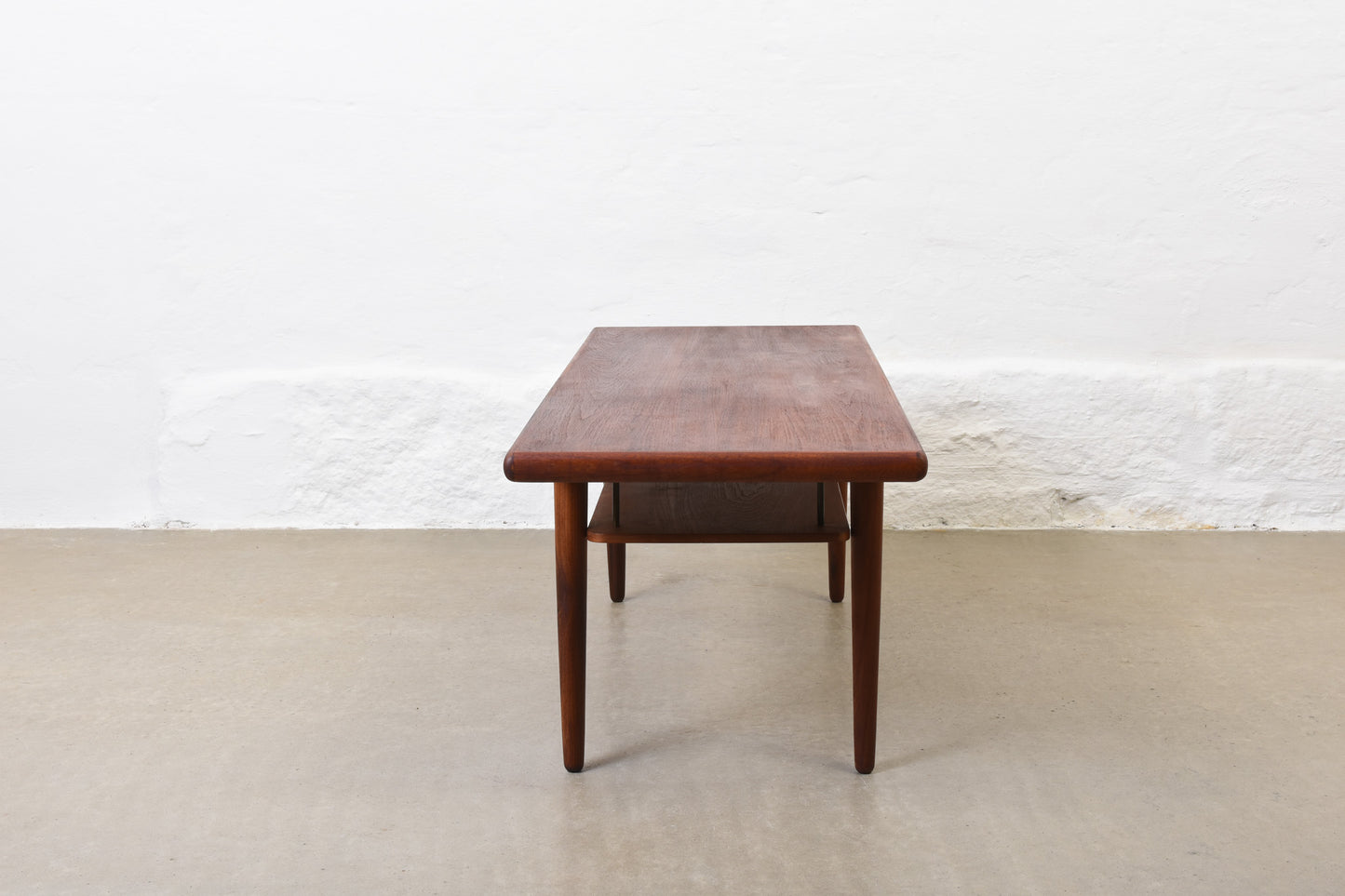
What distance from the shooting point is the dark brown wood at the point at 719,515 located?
198cm

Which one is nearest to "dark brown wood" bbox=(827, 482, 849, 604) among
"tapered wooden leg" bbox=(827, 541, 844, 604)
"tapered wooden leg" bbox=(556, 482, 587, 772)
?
"tapered wooden leg" bbox=(827, 541, 844, 604)

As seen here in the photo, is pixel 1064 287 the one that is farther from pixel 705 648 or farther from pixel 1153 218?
pixel 705 648

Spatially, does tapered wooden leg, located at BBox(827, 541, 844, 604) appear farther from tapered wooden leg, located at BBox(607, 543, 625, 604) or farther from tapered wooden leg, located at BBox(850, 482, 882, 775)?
tapered wooden leg, located at BBox(850, 482, 882, 775)

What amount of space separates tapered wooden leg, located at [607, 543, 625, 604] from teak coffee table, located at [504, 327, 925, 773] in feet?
1.41

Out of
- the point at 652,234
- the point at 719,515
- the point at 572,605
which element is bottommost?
the point at 572,605

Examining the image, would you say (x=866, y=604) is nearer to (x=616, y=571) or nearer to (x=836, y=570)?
(x=836, y=570)

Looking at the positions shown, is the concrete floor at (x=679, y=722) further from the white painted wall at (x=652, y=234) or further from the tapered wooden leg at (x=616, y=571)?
the white painted wall at (x=652, y=234)

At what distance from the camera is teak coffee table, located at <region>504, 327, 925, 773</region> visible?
5.76ft

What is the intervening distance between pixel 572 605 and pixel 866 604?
49 cm

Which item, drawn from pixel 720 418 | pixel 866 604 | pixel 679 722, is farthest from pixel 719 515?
pixel 679 722

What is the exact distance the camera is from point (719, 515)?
2.09 m

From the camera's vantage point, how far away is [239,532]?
135 inches

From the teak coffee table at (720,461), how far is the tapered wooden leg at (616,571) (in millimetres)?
429

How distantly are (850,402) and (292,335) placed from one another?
193 cm
